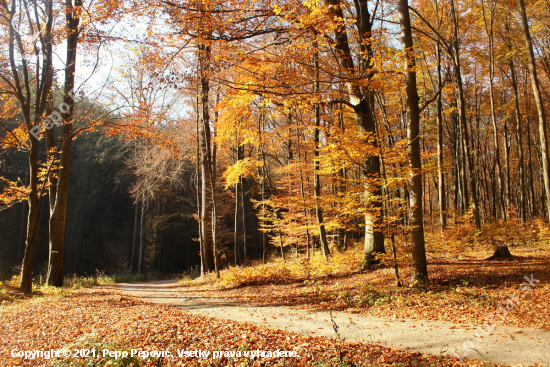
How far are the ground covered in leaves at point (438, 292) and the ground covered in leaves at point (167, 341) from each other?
2.12m

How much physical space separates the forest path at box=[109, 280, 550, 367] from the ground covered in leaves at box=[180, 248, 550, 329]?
1.41 feet

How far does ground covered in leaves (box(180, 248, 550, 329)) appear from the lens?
5109mm

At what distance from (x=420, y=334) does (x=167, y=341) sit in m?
3.52

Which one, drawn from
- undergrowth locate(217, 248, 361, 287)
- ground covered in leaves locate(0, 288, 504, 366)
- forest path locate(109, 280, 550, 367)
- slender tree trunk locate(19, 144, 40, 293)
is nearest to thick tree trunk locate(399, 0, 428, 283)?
forest path locate(109, 280, 550, 367)

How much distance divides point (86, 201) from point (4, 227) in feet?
20.9

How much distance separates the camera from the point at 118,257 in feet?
91.5

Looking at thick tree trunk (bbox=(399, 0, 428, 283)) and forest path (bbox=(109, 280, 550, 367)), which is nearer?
Answer: forest path (bbox=(109, 280, 550, 367))

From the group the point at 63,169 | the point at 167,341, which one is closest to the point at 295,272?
the point at 167,341

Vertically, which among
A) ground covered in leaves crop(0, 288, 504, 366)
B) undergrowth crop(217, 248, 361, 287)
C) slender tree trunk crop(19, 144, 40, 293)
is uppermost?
slender tree trunk crop(19, 144, 40, 293)

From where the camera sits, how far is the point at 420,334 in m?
4.36

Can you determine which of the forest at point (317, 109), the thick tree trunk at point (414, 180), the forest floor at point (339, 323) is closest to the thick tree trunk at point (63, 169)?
the forest at point (317, 109)

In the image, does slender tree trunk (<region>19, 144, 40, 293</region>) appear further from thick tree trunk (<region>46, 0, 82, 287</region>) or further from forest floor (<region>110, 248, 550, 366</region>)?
forest floor (<region>110, 248, 550, 366</region>)

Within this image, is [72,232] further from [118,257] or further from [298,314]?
[298,314]

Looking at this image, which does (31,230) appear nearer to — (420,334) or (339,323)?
(339,323)
